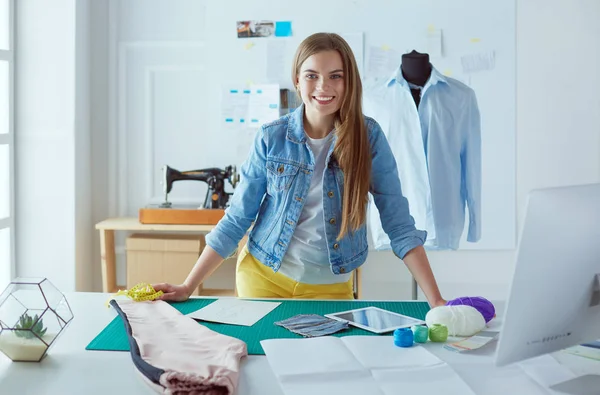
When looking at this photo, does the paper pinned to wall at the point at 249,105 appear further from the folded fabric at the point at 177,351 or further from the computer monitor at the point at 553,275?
the computer monitor at the point at 553,275

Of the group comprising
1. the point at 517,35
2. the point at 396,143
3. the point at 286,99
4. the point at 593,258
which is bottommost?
the point at 593,258

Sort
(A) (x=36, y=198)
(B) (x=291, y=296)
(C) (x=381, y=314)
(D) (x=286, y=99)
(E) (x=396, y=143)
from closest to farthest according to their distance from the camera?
(C) (x=381, y=314) < (B) (x=291, y=296) < (E) (x=396, y=143) < (A) (x=36, y=198) < (D) (x=286, y=99)

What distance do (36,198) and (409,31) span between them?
220 centimetres

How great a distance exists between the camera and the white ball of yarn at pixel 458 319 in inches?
63.9

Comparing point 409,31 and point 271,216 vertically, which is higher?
point 409,31

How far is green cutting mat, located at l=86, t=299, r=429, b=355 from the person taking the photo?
1.56 m

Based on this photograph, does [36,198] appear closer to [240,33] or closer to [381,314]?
[240,33]

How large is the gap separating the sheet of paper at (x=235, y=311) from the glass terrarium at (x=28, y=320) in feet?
1.23

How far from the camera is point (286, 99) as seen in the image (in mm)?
3957

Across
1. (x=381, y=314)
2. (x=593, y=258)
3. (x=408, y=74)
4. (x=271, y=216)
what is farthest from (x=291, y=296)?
(x=408, y=74)

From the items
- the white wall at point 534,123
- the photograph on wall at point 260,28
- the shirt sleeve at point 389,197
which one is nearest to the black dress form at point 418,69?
the white wall at point 534,123

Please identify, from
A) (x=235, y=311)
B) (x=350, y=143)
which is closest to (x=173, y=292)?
(x=235, y=311)

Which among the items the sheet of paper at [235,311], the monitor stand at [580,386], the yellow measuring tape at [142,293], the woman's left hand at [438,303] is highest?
the yellow measuring tape at [142,293]

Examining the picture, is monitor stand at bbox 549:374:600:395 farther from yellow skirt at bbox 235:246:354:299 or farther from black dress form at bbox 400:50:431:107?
black dress form at bbox 400:50:431:107
